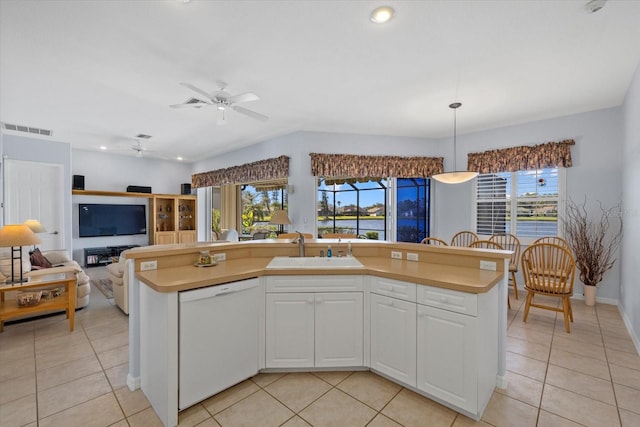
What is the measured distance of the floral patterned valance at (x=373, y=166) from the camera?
5016mm

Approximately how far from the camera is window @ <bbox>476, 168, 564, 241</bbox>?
4504mm

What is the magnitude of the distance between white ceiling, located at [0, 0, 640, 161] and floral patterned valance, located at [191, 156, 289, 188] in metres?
0.98

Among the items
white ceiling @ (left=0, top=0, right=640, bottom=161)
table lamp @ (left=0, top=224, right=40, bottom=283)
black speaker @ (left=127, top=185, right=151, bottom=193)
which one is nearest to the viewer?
white ceiling @ (left=0, top=0, right=640, bottom=161)

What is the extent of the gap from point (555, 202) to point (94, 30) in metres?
6.00

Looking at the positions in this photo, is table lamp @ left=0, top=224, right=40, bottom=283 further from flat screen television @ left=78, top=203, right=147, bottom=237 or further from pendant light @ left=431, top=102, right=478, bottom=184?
pendant light @ left=431, top=102, right=478, bottom=184

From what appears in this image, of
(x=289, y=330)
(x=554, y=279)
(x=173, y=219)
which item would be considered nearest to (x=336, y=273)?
(x=289, y=330)

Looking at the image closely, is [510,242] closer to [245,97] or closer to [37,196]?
[245,97]

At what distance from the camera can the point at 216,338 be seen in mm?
1979

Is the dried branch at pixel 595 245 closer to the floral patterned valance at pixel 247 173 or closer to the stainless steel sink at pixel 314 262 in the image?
the stainless steel sink at pixel 314 262

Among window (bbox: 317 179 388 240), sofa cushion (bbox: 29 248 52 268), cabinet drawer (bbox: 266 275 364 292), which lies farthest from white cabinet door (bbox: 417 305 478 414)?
sofa cushion (bbox: 29 248 52 268)

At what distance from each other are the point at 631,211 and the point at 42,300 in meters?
6.58

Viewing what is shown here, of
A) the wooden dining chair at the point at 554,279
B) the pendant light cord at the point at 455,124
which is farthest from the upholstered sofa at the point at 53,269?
the wooden dining chair at the point at 554,279

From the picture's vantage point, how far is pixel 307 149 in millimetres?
5062

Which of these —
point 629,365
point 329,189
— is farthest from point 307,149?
point 629,365
